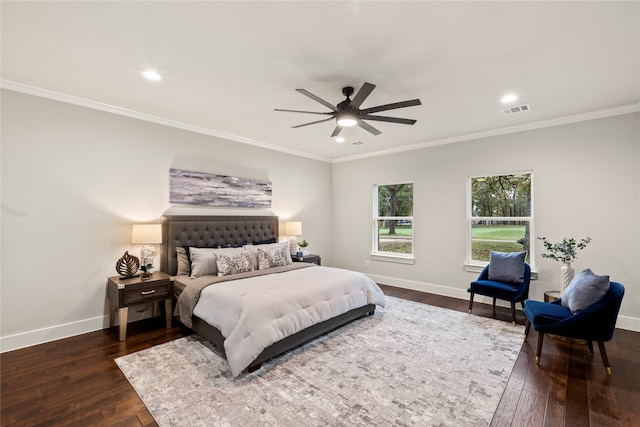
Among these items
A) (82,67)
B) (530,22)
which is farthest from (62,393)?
(530,22)

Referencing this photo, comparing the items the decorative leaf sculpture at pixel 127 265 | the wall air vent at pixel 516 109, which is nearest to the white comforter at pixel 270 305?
the decorative leaf sculpture at pixel 127 265

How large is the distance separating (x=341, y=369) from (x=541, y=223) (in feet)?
12.2

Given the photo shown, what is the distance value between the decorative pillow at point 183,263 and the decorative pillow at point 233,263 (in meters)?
0.50

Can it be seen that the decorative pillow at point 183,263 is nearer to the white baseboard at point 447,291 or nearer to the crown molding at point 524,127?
the white baseboard at point 447,291

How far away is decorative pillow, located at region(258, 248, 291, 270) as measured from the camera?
4207mm

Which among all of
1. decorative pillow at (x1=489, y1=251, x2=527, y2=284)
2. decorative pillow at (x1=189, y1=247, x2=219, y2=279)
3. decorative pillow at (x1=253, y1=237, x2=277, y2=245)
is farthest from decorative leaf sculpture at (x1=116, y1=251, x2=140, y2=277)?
decorative pillow at (x1=489, y1=251, x2=527, y2=284)

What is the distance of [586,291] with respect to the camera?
2.78 m

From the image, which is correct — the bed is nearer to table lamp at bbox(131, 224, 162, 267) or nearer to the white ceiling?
table lamp at bbox(131, 224, 162, 267)

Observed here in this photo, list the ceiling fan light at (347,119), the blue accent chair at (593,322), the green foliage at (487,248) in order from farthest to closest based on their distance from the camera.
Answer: the green foliage at (487,248) < the ceiling fan light at (347,119) < the blue accent chair at (593,322)

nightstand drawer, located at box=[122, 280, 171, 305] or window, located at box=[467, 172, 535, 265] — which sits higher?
window, located at box=[467, 172, 535, 265]

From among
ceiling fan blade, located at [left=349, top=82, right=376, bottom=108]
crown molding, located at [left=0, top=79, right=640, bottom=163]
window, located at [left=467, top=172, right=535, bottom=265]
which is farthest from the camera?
window, located at [left=467, top=172, right=535, bottom=265]

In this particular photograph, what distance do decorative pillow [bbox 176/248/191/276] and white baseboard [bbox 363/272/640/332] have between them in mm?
3757

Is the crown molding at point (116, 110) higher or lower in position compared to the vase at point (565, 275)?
higher

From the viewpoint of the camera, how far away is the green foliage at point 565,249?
3.82 meters
